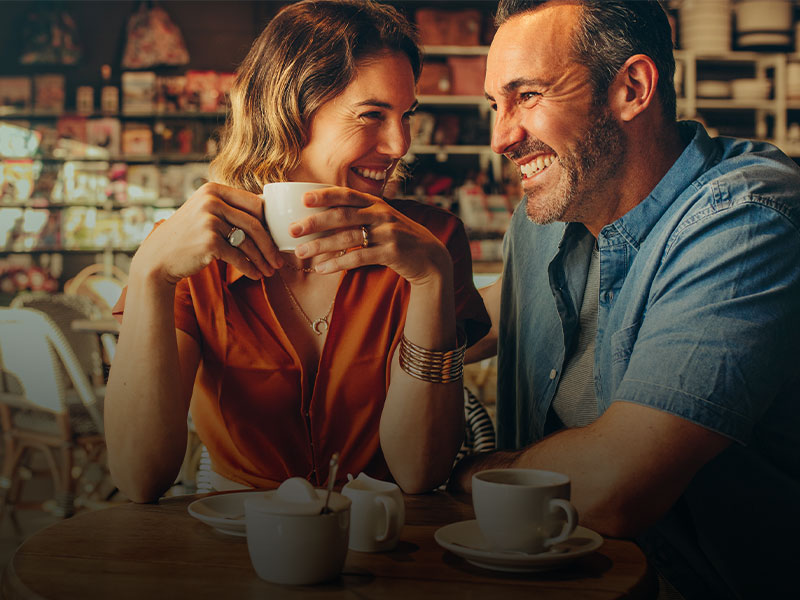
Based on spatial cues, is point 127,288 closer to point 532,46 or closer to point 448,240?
point 448,240

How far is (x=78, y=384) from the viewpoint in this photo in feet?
10.2

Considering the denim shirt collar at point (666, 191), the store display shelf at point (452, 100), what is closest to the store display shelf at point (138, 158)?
the store display shelf at point (452, 100)

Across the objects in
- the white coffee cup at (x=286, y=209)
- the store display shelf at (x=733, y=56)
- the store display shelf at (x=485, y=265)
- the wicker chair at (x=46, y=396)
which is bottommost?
the wicker chair at (x=46, y=396)

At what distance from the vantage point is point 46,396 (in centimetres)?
305

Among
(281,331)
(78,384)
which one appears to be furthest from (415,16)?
(281,331)

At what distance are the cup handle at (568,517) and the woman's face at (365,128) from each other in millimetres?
785

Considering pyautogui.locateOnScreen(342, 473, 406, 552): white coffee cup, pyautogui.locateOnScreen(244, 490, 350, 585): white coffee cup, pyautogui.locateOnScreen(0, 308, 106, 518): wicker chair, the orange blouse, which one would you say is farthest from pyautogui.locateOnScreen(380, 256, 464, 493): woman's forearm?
pyautogui.locateOnScreen(0, 308, 106, 518): wicker chair

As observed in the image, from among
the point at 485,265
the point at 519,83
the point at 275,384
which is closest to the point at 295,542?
the point at 275,384

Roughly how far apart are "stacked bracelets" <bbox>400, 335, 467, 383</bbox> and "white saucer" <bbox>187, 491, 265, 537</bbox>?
31 cm

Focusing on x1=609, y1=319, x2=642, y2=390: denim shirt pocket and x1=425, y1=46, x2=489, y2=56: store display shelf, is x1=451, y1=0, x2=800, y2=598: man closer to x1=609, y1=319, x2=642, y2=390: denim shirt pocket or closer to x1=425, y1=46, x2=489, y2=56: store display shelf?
x1=609, y1=319, x2=642, y2=390: denim shirt pocket

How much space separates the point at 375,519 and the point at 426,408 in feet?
A: 1.18

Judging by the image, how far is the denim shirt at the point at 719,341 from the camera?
3.47ft

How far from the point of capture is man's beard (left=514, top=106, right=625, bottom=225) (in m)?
1.45

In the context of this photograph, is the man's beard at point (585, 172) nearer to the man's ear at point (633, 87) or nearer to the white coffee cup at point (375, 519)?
the man's ear at point (633, 87)
